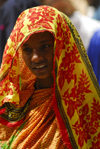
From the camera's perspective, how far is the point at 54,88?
54.1 inches

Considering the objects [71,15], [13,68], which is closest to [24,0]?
[71,15]

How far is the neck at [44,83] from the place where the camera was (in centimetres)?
153

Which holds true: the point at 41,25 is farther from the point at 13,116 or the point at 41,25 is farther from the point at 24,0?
the point at 24,0

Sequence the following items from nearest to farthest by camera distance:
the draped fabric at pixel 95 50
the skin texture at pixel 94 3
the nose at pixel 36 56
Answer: the nose at pixel 36 56, the draped fabric at pixel 95 50, the skin texture at pixel 94 3

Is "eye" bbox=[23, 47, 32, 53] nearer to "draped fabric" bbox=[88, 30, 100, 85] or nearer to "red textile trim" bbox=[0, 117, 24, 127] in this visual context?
"red textile trim" bbox=[0, 117, 24, 127]

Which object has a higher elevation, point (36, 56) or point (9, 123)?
point (36, 56)

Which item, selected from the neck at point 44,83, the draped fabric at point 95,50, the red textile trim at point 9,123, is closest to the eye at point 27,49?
the neck at point 44,83

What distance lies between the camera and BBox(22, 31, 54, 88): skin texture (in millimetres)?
1370

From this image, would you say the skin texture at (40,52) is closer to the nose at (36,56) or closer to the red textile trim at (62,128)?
the nose at (36,56)

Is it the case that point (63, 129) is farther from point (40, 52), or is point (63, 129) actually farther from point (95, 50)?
point (95, 50)

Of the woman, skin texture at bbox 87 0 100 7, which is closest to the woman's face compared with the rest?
the woman

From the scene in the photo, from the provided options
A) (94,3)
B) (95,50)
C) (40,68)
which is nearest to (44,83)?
(40,68)

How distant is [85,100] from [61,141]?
0.23 m

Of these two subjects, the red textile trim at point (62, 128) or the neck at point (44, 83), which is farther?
the neck at point (44, 83)
